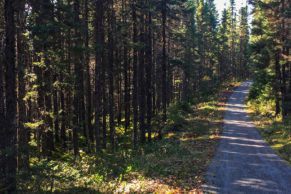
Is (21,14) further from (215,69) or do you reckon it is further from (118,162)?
(215,69)

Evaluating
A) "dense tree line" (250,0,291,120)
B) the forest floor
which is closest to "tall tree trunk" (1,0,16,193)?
the forest floor

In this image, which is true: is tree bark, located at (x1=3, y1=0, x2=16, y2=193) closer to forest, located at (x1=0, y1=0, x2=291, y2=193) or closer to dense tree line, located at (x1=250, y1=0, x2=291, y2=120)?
forest, located at (x1=0, y1=0, x2=291, y2=193)

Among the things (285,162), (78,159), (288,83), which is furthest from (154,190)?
(288,83)

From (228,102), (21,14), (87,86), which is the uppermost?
(21,14)

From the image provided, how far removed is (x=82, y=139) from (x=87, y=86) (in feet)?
20.5

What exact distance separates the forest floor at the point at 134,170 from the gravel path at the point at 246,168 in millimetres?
621

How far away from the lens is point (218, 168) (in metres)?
13.3

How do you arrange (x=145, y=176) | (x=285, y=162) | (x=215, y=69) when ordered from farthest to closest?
(x=215, y=69), (x=285, y=162), (x=145, y=176)

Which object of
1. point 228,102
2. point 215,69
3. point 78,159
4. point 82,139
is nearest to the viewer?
point 78,159

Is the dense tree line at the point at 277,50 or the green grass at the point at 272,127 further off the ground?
the dense tree line at the point at 277,50

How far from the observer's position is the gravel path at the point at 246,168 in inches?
421

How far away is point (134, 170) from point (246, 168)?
6.02 metres

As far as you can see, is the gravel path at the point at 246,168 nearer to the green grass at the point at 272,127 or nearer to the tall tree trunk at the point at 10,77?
the green grass at the point at 272,127

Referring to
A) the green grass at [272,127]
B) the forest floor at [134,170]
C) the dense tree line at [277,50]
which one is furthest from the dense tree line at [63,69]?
the dense tree line at [277,50]
